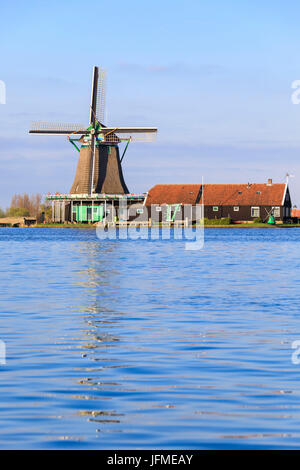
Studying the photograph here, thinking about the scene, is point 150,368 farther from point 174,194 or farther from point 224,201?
point 174,194

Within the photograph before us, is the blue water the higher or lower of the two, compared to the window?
lower

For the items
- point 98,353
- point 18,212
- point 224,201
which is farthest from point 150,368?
point 18,212

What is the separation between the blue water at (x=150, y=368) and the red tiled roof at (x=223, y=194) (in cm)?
7759

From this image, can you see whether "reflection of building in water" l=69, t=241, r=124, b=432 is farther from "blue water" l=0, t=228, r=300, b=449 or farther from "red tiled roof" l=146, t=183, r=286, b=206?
"red tiled roof" l=146, t=183, r=286, b=206

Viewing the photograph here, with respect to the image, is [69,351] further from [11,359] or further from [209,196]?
[209,196]

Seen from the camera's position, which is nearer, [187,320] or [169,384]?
[169,384]

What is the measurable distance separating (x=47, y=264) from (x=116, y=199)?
56.9m

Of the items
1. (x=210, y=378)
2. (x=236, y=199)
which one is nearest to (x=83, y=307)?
(x=210, y=378)

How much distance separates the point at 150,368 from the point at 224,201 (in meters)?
90.6

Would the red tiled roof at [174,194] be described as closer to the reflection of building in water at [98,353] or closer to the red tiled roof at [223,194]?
the red tiled roof at [223,194]

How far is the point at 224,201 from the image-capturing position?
100 meters

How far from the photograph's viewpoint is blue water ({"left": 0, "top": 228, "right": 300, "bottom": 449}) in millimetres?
7316

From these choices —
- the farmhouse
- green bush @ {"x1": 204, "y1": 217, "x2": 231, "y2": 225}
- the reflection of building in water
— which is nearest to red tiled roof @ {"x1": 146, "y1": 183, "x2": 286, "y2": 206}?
the farmhouse

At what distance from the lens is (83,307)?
17.7m
